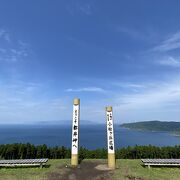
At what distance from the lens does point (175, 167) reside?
10703 mm

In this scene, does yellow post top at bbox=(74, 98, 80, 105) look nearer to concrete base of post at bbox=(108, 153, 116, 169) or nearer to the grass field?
concrete base of post at bbox=(108, 153, 116, 169)

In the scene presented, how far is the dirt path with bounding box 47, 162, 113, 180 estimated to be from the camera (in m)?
8.95

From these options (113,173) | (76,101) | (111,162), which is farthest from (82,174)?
(76,101)

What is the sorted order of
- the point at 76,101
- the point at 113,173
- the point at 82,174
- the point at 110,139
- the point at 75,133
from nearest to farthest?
the point at 82,174
the point at 113,173
the point at 110,139
the point at 75,133
the point at 76,101

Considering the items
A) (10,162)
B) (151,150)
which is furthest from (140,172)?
(10,162)

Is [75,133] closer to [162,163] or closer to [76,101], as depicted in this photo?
[76,101]

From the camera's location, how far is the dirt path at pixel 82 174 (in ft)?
29.3

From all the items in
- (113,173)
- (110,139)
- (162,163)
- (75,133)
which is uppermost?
(75,133)

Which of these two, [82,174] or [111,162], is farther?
[111,162]

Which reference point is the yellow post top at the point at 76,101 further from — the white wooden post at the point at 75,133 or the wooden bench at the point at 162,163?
the wooden bench at the point at 162,163

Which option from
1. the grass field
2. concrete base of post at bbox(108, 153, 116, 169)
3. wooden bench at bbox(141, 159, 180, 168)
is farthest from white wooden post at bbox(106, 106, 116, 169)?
wooden bench at bbox(141, 159, 180, 168)

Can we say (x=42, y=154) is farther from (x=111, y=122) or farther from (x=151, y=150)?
(x=151, y=150)

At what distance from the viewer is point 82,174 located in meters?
9.51

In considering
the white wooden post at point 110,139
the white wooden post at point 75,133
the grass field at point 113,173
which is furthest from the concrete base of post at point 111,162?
the white wooden post at point 75,133
